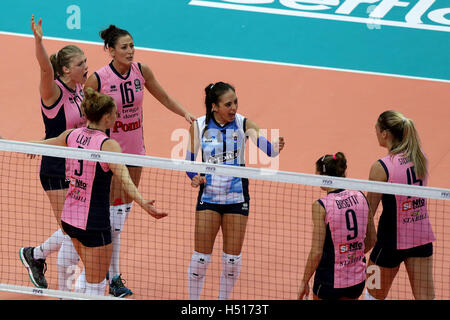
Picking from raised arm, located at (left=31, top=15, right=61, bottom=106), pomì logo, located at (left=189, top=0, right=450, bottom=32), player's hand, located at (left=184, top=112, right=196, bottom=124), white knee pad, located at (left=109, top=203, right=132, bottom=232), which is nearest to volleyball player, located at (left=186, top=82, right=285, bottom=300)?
player's hand, located at (left=184, top=112, right=196, bottom=124)

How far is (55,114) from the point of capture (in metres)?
8.88

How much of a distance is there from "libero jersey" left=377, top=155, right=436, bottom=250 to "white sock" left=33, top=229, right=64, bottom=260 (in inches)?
141

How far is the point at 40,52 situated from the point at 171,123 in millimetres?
4878

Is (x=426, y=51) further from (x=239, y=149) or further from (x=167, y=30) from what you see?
(x=239, y=149)

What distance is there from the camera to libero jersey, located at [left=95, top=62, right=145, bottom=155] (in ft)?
30.5

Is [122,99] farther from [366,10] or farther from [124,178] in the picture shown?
[366,10]

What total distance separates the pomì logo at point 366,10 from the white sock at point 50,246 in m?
8.88

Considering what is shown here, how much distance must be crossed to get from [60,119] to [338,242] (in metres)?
3.50

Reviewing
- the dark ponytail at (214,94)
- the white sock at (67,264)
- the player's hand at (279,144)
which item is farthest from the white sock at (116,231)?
the player's hand at (279,144)

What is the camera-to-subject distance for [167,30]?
16.2 metres

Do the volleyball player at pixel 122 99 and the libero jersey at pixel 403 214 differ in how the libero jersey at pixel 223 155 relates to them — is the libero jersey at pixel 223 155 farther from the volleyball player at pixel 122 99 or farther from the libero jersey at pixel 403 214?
the libero jersey at pixel 403 214

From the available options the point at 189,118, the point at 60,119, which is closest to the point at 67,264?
the point at 60,119

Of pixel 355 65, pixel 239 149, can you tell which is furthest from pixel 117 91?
pixel 355 65

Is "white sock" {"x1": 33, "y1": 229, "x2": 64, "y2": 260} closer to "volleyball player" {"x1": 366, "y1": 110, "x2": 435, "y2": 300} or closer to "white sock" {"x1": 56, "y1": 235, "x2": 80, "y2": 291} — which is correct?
→ "white sock" {"x1": 56, "y1": 235, "x2": 80, "y2": 291}
